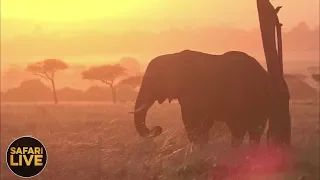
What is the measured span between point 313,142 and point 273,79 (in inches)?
26.0

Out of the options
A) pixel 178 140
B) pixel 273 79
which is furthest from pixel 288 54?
pixel 178 140

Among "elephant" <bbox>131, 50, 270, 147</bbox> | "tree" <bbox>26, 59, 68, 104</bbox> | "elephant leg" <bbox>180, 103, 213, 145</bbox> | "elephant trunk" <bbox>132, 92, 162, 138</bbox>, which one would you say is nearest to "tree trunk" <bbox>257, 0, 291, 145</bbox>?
"elephant" <bbox>131, 50, 270, 147</bbox>

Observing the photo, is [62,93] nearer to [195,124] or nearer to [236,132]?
[195,124]

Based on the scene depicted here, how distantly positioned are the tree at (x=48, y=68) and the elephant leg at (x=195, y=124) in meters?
1.09

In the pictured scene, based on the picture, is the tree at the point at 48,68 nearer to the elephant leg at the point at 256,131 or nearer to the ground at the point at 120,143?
the ground at the point at 120,143

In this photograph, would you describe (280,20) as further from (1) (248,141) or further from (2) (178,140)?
(2) (178,140)

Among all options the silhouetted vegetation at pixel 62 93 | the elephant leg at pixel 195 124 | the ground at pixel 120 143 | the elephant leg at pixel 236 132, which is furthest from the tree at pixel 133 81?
the elephant leg at pixel 236 132

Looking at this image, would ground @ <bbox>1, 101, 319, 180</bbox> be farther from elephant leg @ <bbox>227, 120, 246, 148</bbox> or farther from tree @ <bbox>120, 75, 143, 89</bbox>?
tree @ <bbox>120, 75, 143, 89</bbox>

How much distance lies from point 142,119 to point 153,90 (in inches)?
10.7

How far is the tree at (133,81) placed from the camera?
177 inches

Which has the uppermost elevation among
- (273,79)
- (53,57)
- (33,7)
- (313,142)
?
(33,7)

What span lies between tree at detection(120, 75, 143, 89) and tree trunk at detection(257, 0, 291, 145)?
116 centimetres

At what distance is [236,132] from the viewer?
4.57 m

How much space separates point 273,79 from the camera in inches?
182
